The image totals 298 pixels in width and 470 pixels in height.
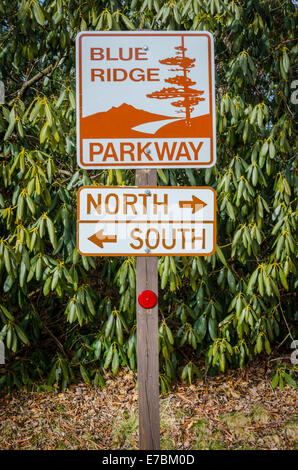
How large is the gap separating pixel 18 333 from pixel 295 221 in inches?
77.2

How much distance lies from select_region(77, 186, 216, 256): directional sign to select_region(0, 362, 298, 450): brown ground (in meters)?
1.81

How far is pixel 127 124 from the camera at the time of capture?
5.03 feet

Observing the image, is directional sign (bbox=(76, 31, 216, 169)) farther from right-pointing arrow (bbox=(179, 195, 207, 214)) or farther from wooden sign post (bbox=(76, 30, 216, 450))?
right-pointing arrow (bbox=(179, 195, 207, 214))

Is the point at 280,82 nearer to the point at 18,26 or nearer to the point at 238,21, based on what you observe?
the point at 238,21

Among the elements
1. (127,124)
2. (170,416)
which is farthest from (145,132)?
(170,416)

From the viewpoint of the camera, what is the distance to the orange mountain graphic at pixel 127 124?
1.53 metres

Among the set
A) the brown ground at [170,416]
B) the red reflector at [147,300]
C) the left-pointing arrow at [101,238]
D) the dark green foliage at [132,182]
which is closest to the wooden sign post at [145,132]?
the left-pointing arrow at [101,238]

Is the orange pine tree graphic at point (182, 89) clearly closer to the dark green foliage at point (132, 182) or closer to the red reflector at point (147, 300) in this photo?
the red reflector at point (147, 300)

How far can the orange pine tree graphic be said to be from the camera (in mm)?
1533

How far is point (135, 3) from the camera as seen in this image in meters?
2.71

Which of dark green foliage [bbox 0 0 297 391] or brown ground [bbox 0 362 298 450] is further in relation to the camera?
brown ground [bbox 0 362 298 450]

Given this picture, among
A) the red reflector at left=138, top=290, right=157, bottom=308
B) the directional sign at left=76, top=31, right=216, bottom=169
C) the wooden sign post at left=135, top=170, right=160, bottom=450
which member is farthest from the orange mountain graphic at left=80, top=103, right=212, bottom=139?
the red reflector at left=138, top=290, right=157, bottom=308

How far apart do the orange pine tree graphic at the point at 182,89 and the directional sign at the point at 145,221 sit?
295mm
